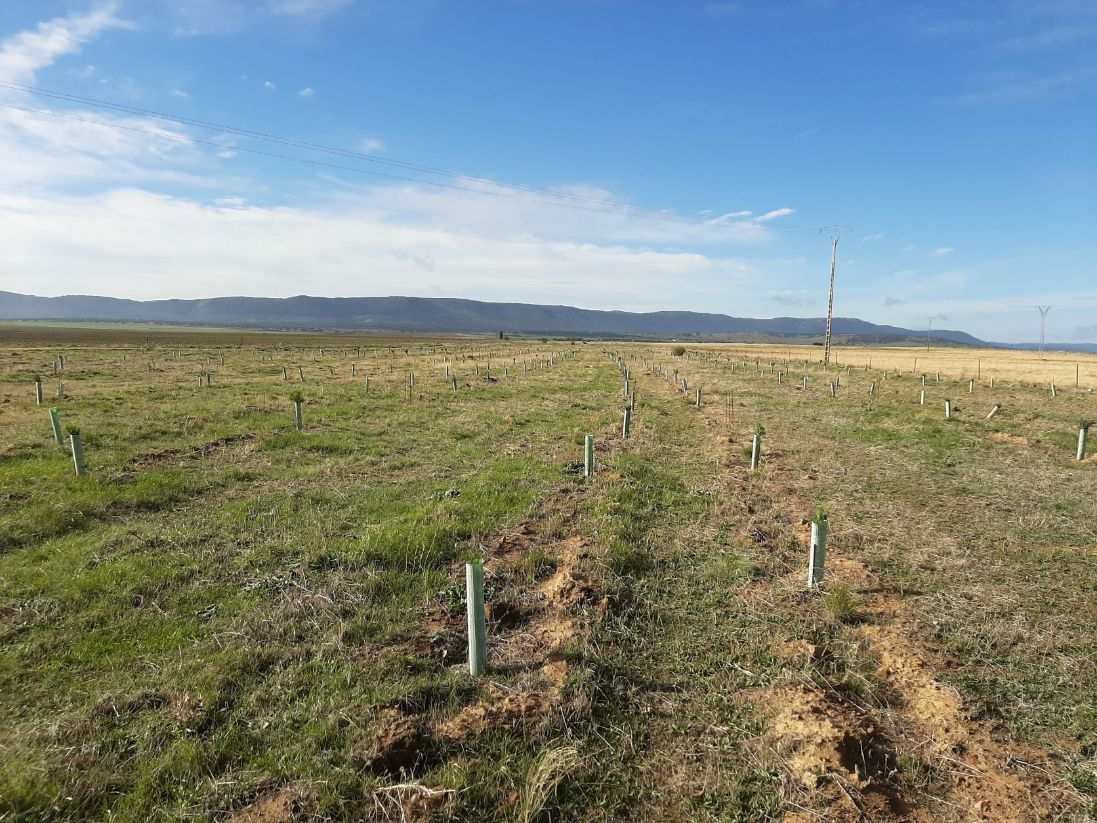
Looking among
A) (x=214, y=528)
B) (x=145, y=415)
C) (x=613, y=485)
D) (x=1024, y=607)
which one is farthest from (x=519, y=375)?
(x=1024, y=607)

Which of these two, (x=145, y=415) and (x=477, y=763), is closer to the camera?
(x=477, y=763)

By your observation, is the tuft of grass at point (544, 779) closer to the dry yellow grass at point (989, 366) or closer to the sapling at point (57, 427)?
the sapling at point (57, 427)

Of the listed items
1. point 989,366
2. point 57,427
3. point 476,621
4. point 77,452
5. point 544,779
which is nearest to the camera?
point 544,779

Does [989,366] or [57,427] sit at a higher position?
[989,366]

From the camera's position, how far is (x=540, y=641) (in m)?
6.09

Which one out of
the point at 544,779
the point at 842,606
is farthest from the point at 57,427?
the point at 842,606

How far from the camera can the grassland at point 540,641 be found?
4.17m

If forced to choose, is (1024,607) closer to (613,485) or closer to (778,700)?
(778,700)

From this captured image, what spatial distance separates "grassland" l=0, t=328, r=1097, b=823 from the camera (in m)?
→ 4.17

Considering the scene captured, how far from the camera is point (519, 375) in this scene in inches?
1617

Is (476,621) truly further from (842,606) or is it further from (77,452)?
(77,452)

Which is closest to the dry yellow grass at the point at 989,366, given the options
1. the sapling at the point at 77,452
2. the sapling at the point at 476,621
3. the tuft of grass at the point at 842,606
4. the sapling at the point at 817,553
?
the sapling at the point at 817,553

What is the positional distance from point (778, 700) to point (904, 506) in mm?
8059

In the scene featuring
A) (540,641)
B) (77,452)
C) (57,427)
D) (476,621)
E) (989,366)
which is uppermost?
(989,366)
